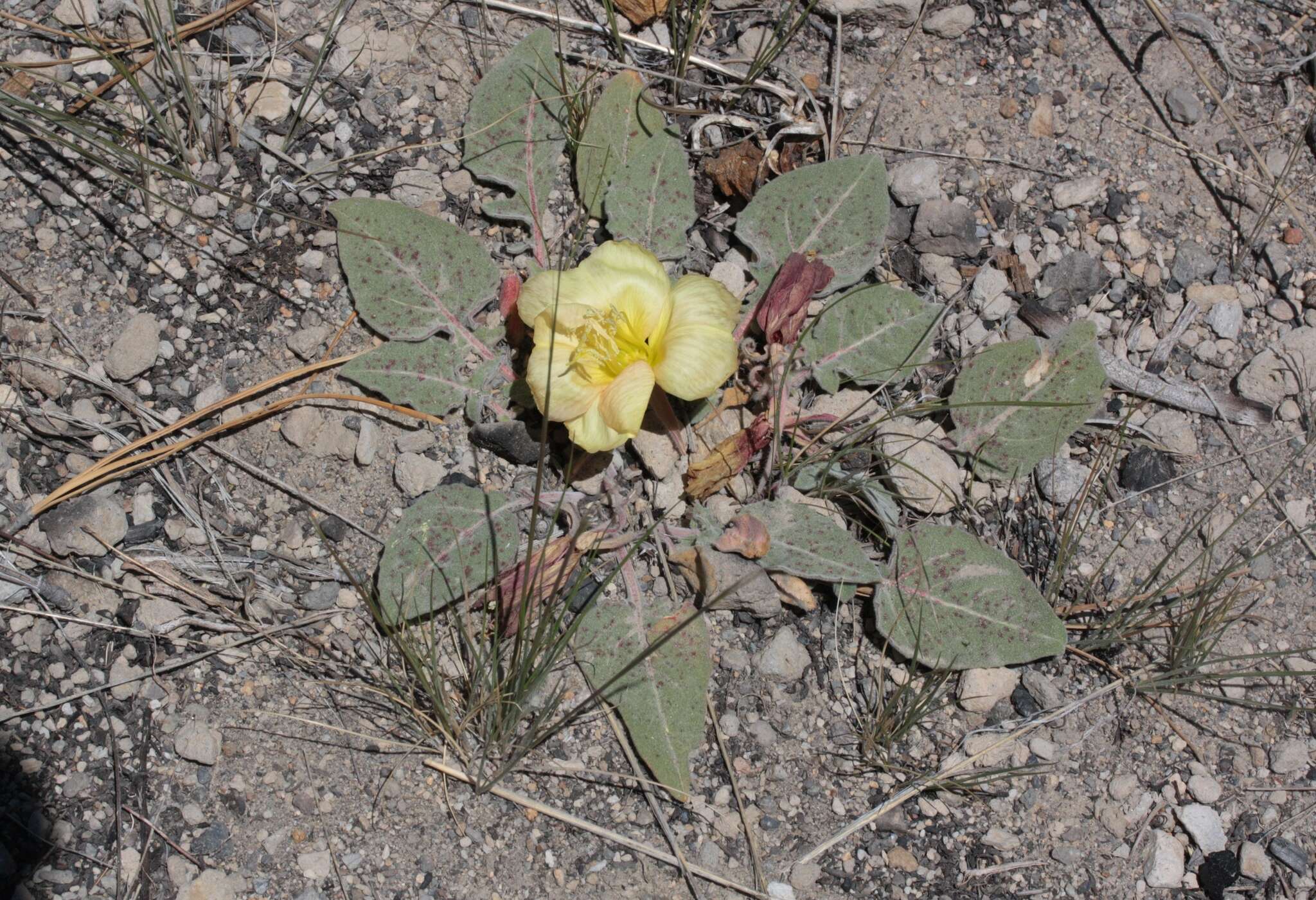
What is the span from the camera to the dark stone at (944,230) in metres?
3.05

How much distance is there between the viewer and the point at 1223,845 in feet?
8.57

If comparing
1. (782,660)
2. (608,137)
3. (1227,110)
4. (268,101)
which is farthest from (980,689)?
(268,101)

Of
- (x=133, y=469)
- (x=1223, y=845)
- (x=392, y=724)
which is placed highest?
(x=133, y=469)

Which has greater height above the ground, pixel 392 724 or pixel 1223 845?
pixel 392 724

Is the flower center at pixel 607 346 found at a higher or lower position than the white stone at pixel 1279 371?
higher

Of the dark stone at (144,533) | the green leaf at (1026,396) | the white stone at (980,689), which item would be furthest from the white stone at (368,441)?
the white stone at (980,689)

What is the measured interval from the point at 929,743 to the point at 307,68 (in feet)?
8.40

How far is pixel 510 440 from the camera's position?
2.77 m

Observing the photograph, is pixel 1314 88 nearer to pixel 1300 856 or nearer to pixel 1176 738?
pixel 1176 738

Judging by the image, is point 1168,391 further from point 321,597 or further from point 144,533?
point 144,533

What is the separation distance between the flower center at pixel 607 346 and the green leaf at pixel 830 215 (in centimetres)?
47

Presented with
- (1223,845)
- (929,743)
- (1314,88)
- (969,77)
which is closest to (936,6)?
(969,77)

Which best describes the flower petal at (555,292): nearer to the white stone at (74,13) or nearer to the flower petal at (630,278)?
the flower petal at (630,278)

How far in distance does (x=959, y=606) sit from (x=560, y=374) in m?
1.17
